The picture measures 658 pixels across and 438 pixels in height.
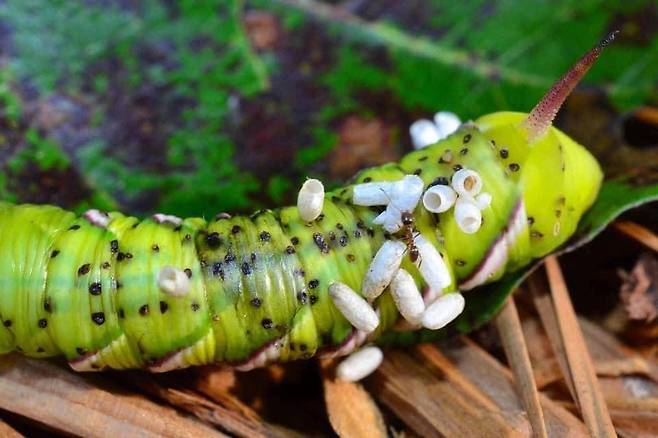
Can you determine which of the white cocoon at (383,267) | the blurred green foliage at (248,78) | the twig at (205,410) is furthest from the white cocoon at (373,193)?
the twig at (205,410)

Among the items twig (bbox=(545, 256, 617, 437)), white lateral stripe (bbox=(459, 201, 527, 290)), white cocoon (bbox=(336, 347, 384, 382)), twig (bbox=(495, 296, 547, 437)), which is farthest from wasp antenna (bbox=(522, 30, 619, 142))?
white cocoon (bbox=(336, 347, 384, 382))

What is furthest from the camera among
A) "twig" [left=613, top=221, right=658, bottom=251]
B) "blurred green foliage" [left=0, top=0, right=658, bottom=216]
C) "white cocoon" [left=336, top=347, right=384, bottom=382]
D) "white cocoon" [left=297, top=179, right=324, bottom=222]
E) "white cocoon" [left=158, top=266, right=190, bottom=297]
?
"blurred green foliage" [left=0, top=0, right=658, bottom=216]

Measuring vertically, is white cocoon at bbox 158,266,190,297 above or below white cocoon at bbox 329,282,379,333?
above

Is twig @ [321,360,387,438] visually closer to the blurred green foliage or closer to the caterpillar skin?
the caterpillar skin

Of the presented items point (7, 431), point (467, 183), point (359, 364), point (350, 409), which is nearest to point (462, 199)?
point (467, 183)

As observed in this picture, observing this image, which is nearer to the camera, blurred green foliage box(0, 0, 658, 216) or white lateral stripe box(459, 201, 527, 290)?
white lateral stripe box(459, 201, 527, 290)

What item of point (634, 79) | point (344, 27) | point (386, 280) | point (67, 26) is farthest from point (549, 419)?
point (67, 26)

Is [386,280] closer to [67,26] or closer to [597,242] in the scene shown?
[597,242]

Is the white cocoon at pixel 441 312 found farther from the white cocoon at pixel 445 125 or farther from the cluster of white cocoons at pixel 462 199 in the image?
the white cocoon at pixel 445 125
